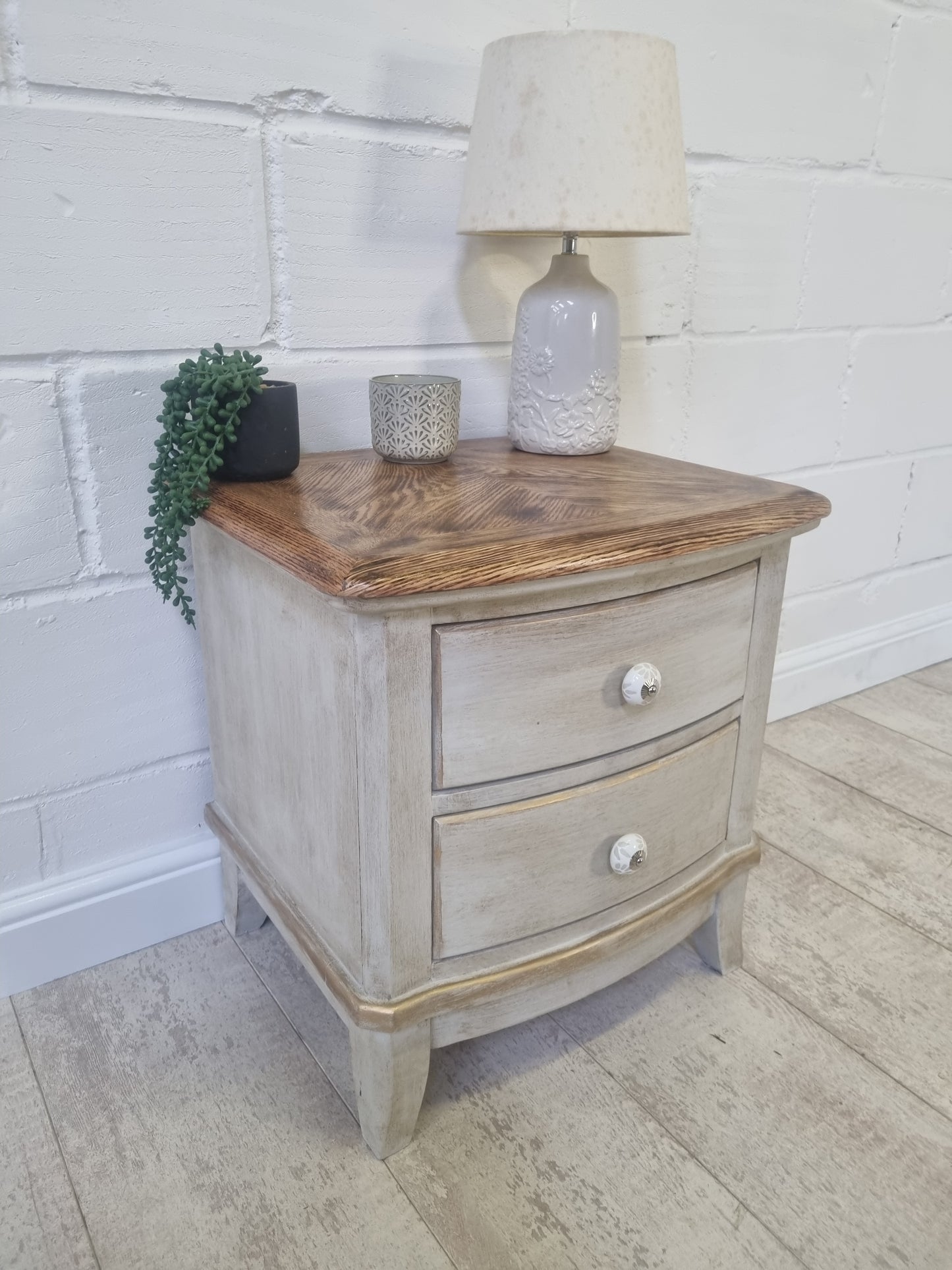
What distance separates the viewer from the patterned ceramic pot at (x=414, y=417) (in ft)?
Result: 3.12

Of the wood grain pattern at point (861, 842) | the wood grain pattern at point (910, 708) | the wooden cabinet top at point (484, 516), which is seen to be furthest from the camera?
the wood grain pattern at point (910, 708)

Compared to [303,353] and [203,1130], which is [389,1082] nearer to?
[203,1130]

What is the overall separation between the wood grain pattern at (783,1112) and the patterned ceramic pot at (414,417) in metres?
0.66

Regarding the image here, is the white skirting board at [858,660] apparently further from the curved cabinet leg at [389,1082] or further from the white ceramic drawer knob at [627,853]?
the curved cabinet leg at [389,1082]

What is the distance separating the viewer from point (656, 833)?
2.97 feet

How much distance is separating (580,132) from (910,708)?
4.55 ft

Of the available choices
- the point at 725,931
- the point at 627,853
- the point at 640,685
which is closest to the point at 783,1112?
the point at 725,931

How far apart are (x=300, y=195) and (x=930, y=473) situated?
1393mm

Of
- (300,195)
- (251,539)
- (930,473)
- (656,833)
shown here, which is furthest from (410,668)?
(930,473)

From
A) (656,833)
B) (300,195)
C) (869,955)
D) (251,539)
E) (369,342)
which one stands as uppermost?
(300,195)

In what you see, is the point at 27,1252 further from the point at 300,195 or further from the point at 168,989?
the point at 300,195

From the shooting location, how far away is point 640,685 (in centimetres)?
79

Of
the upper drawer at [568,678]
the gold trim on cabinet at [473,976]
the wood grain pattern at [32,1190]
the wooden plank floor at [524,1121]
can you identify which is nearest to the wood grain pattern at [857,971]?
the wooden plank floor at [524,1121]

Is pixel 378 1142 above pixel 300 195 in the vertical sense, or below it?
below
